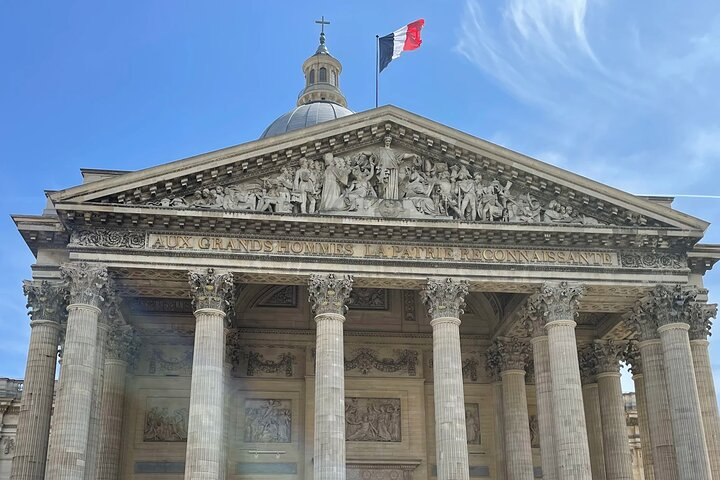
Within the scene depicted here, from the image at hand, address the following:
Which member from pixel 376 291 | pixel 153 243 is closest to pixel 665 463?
pixel 376 291

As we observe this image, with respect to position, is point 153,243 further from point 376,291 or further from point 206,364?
point 376,291

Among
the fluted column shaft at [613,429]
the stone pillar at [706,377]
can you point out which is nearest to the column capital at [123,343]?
the fluted column shaft at [613,429]

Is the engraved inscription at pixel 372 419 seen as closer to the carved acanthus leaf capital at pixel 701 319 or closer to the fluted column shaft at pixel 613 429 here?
the fluted column shaft at pixel 613 429

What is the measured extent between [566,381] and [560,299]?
2633 mm

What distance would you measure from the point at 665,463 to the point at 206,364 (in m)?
14.9

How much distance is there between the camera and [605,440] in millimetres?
32844

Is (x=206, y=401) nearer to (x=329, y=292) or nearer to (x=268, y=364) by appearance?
(x=329, y=292)

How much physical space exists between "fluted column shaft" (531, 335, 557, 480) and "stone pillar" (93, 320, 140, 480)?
46.8ft

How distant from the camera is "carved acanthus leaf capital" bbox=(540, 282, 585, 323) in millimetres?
28188

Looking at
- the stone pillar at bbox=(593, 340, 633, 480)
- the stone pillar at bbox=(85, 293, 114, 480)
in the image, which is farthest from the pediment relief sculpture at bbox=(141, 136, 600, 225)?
the stone pillar at bbox=(593, 340, 633, 480)

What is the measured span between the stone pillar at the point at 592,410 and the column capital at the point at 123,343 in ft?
55.5

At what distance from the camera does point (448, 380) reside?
26.9 metres

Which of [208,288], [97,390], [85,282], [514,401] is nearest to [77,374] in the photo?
[97,390]

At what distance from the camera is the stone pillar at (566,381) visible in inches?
1042
